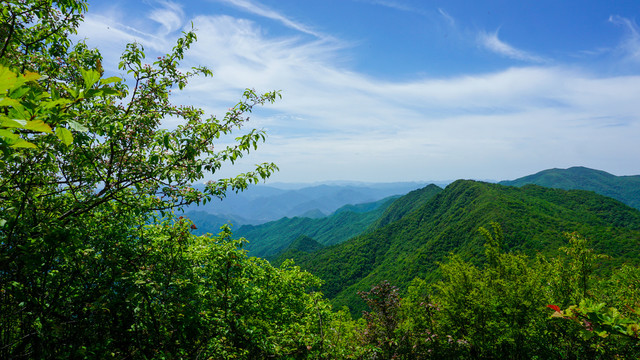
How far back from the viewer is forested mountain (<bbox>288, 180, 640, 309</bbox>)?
67500 mm

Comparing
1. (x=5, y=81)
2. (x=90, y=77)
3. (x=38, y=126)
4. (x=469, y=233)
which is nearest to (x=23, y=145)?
(x=38, y=126)

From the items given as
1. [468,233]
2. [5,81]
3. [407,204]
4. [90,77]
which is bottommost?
[468,233]

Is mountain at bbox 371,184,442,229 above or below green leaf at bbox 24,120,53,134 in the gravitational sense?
below

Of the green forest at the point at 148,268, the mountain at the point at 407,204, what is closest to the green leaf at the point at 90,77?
the green forest at the point at 148,268

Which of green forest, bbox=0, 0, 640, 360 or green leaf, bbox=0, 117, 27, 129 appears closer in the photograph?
green leaf, bbox=0, 117, 27, 129

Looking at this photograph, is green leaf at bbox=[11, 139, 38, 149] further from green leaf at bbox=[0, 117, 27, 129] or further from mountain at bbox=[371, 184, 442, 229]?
mountain at bbox=[371, 184, 442, 229]

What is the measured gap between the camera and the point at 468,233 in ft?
281

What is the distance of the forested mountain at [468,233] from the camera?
67500 millimetres

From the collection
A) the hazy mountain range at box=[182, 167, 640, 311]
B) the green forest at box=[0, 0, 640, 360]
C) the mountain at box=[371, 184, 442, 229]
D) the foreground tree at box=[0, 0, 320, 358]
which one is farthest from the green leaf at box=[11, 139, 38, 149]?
the mountain at box=[371, 184, 442, 229]

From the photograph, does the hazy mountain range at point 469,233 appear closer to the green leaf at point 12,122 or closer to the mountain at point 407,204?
the mountain at point 407,204

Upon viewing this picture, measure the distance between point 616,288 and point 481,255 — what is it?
188 feet

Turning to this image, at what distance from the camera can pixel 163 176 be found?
4328 mm

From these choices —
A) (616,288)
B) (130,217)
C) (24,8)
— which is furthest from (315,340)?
(616,288)

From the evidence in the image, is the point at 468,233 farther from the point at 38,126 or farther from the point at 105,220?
the point at 38,126
